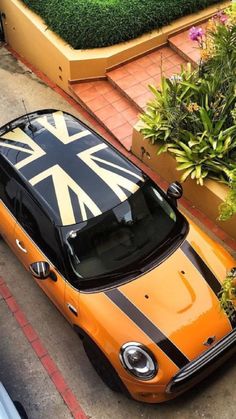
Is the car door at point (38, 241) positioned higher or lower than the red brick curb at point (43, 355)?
higher

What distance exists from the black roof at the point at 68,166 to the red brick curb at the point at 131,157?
1.48 metres

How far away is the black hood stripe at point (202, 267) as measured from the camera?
4.80m

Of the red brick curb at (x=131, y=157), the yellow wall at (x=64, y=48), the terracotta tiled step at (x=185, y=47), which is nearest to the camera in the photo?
the red brick curb at (x=131, y=157)

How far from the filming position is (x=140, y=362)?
4.37 metres

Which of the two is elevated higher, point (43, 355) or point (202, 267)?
point (202, 267)

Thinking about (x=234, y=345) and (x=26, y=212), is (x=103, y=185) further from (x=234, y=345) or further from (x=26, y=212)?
(x=234, y=345)

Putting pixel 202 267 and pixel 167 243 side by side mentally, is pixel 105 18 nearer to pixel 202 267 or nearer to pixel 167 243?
pixel 167 243

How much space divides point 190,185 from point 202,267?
1800 millimetres

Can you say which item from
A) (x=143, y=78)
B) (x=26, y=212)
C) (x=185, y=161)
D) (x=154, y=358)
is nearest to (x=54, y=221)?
(x=26, y=212)

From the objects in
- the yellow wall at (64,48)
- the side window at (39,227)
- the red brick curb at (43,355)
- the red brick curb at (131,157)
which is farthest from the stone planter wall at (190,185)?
the red brick curb at (43,355)

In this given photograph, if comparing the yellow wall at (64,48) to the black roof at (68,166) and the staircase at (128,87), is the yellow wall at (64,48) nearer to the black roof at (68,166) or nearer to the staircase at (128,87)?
the staircase at (128,87)

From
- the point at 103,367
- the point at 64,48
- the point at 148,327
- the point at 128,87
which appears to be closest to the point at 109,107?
the point at 128,87

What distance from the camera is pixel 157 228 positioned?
5.09m

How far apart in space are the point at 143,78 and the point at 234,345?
16.7 ft
